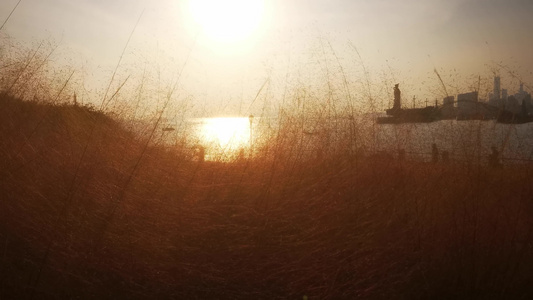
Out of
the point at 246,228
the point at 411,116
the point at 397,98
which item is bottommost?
the point at 246,228

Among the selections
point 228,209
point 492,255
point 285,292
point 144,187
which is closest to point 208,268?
point 285,292

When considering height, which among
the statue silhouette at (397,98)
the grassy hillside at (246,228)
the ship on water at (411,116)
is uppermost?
the statue silhouette at (397,98)

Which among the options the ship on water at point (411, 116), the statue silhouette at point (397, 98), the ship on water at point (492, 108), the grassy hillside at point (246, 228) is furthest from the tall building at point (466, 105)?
the statue silhouette at point (397, 98)

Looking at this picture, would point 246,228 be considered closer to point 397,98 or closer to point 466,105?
point 466,105

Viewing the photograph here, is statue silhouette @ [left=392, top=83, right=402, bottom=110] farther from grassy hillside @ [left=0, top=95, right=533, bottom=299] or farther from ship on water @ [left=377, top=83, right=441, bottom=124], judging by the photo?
grassy hillside @ [left=0, top=95, right=533, bottom=299]

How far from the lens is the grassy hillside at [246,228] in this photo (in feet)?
6.22

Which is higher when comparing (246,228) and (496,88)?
(496,88)

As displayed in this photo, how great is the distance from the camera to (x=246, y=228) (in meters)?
2.44

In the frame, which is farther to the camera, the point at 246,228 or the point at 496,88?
the point at 496,88

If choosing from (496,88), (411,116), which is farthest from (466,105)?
(411,116)

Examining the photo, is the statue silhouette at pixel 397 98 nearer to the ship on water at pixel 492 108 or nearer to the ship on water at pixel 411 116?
the ship on water at pixel 411 116

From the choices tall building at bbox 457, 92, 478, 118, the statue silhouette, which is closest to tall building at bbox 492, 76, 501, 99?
tall building at bbox 457, 92, 478, 118

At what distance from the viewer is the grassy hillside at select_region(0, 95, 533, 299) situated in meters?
1.90

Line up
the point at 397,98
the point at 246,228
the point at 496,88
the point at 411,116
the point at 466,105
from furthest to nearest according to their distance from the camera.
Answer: the point at 397,98
the point at 411,116
the point at 496,88
the point at 466,105
the point at 246,228
